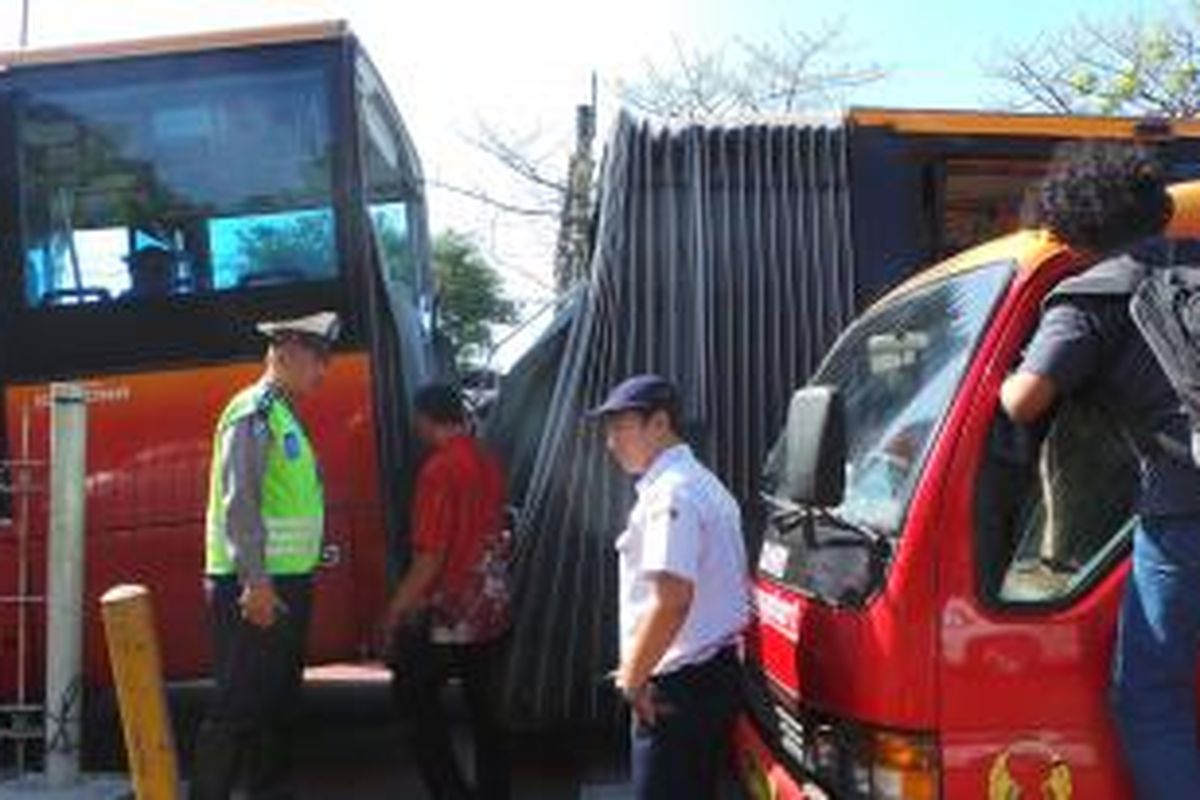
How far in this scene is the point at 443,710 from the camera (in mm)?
7406

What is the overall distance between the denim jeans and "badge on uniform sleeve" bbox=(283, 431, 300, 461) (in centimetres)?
349

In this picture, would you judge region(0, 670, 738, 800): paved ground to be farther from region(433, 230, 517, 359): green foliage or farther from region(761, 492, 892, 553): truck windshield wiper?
region(433, 230, 517, 359): green foliage

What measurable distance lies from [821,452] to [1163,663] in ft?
2.85

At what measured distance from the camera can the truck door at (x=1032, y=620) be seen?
4.11m

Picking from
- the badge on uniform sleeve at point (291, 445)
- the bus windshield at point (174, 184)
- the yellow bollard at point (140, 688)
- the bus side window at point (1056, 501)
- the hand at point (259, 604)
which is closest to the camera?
the bus side window at point (1056, 501)

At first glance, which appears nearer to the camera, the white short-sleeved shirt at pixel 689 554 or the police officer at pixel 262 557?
the white short-sleeved shirt at pixel 689 554

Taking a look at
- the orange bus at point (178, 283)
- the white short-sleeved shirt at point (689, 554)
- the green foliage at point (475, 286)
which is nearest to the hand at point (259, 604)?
the orange bus at point (178, 283)

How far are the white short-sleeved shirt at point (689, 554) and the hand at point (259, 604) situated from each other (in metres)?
1.91

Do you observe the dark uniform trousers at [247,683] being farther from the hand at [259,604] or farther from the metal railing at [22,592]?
the metal railing at [22,592]

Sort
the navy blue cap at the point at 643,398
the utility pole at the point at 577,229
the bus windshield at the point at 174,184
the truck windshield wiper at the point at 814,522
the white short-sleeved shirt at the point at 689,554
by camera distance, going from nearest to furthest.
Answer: the truck windshield wiper at the point at 814,522 → the white short-sleeved shirt at the point at 689,554 → the navy blue cap at the point at 643,398 → the bus windshield at the point at 174,184 → the utility pole at the point at 577,229

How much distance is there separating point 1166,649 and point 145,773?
2822 mm

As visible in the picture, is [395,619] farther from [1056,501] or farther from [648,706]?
Answer: [1056,501]

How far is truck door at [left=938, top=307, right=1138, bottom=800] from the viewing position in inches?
162

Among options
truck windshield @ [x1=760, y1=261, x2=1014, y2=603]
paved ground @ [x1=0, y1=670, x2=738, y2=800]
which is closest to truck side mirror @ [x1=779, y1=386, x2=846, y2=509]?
truck windshield @ [x1=760, y1=261, x2=1014, y2=603]
